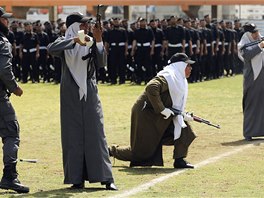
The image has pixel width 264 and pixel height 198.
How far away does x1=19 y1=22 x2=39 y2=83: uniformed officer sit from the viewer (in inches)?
1105

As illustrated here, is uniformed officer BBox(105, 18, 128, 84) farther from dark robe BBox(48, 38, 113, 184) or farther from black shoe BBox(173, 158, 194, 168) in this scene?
dark robe BBox(48, 38, 113, 184)

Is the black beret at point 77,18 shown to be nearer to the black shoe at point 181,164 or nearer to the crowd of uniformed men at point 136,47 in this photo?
the black shoe at point 181,164

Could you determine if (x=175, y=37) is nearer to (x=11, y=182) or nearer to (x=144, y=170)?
(x=144, y=170)

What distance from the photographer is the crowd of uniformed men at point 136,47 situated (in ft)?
89.1

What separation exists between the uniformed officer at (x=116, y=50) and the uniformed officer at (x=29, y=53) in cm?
210

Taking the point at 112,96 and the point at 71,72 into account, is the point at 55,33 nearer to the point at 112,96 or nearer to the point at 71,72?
the point at 112,96

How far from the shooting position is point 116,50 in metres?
27.8

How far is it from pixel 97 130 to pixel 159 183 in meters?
0.94

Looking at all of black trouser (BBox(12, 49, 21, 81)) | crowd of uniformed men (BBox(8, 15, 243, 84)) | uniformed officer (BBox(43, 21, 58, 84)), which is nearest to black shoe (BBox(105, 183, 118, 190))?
crowd of uniformed men (BBox(8, 15, 243, 84))

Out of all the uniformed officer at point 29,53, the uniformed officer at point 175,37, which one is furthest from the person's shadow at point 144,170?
the uniformed officer at point 29,53

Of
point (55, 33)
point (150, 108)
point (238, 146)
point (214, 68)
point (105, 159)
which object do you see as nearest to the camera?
point (105, 159)

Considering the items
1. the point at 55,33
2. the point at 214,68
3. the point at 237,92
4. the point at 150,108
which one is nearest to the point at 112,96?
the point at 237,92

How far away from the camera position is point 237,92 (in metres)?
24.3

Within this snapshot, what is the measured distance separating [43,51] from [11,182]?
61.7 feet
